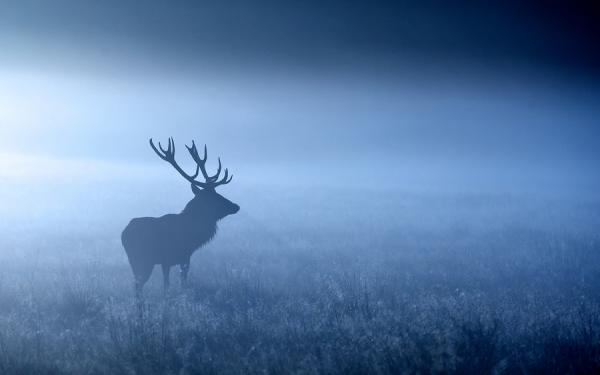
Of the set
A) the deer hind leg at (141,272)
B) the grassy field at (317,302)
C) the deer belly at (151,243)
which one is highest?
the deer belly at (151,243)

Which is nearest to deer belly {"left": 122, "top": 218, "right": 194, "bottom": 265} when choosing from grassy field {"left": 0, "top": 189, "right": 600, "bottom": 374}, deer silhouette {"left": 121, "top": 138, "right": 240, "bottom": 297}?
deer silhouette {"left": 121, "top": 138, "right": 240, "bottom": 297}

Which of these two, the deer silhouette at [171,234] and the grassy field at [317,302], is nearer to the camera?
the grassy field at [317,302]

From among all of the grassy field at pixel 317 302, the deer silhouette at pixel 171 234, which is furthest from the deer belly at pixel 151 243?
the grassy field at pixel 317 302

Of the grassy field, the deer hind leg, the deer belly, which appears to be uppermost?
the deer belly

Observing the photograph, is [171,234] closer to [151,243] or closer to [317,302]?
[151,243]

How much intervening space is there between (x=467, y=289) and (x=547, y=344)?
344 cm

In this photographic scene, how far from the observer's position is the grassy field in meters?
4.94

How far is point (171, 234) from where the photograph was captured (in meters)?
8.29

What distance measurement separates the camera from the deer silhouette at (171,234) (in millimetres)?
7984

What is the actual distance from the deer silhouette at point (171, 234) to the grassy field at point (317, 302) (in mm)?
535

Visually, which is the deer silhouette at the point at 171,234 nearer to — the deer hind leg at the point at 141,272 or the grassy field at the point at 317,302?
the deer hind leg at the point at 141,272

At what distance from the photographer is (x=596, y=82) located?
89688 mm

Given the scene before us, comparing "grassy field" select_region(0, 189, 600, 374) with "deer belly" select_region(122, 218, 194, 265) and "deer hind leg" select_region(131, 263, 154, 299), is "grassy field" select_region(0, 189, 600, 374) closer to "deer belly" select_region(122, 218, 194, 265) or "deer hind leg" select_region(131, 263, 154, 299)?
"deer hind leg" select_region(131, 263, 154, 299)

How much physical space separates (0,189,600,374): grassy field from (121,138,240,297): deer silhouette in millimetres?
535
